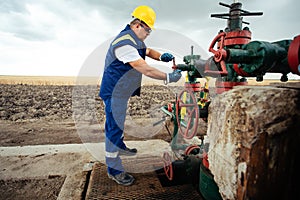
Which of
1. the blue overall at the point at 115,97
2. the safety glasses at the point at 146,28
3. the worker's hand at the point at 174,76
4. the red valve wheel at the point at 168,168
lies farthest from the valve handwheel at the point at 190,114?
the safety glasses at the point at 146,28

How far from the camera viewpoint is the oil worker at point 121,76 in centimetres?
194

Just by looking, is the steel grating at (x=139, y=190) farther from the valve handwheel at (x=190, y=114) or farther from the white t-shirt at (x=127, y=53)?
the white t-shirt at (x=127, y=53)

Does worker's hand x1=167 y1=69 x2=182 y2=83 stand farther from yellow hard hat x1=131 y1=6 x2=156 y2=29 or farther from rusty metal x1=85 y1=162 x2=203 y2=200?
rusty metal x1=85 y1=162 x2=203 y2=200

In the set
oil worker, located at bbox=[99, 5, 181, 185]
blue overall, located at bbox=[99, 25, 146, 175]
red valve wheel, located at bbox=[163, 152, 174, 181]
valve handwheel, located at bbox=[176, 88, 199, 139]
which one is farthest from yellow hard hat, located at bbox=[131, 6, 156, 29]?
red valve wheel, located at bbox=[163, 152, 174, 181]

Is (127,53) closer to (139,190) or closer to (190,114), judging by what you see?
(190,114)

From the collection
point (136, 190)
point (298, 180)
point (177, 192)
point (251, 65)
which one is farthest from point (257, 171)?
point (136, 190)

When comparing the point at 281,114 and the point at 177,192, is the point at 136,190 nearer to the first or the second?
the point at 177,192

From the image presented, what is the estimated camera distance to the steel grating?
169cm

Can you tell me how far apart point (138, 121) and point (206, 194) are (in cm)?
462

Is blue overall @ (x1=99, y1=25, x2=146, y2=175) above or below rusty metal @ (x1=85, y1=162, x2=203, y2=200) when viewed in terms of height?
above

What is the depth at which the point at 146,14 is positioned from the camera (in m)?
2.12

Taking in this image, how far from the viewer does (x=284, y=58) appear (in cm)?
109

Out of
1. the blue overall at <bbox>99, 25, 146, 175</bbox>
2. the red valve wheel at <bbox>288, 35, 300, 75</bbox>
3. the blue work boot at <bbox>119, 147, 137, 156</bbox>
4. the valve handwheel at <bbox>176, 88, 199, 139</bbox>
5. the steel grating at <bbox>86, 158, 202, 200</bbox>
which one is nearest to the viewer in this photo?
the red valve wheel at <bbox>288, 35, 300, 75</bbox>

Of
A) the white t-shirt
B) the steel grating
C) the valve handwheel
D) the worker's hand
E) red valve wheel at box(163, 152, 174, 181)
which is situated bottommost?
the steel grating
